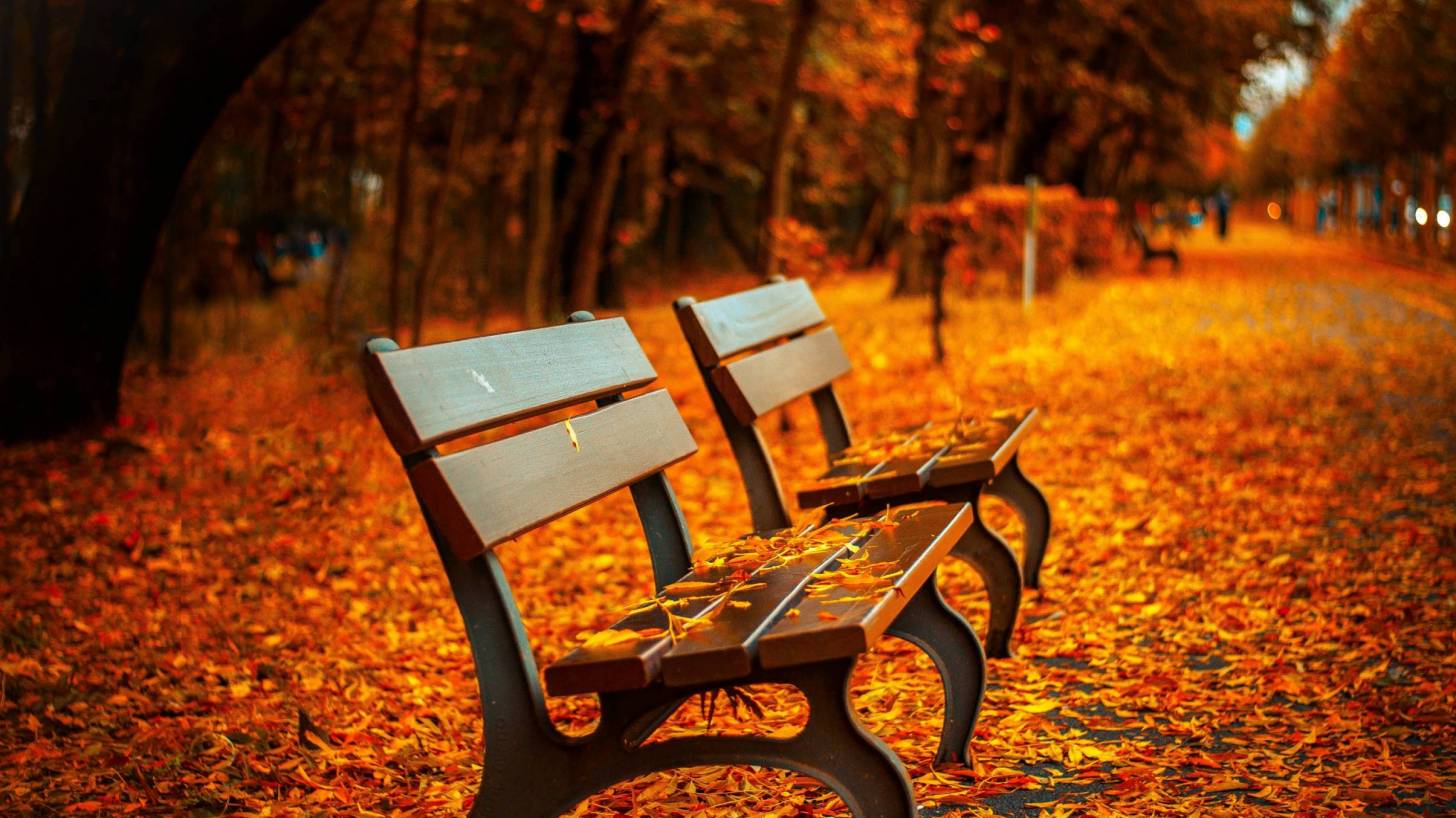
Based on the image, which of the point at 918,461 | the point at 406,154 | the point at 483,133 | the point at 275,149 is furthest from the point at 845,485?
the point at 483,133

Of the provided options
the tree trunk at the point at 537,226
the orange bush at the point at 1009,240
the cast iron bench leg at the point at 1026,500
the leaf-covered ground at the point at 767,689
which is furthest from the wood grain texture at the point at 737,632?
the orange bush at the point at 1009,240

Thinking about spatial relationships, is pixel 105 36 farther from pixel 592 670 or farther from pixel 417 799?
pixel 592 670

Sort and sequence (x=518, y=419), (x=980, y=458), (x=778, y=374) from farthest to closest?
(x=778, y=374)
(x=980, y=458)
(x=518, y=419)

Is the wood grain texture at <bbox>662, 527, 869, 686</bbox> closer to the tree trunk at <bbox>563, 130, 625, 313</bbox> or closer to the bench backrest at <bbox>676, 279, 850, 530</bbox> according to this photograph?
the bench backrest at <bbox>676, 279, 850, 530</bbox>

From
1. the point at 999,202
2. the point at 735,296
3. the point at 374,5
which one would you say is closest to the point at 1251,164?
the point at 999,202

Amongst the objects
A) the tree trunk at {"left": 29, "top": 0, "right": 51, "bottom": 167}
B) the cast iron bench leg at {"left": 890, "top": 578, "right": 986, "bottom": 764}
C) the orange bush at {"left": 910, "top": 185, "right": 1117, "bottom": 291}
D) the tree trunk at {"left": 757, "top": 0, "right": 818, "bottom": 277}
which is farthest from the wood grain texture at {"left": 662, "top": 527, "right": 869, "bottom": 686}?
the orange bush at {"left": 910, "top": 185, "right": 1117, "bottom": 291}

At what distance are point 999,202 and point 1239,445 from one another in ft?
42.0

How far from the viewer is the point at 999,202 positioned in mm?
21234

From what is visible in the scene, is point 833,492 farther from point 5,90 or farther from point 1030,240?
point 1030,240

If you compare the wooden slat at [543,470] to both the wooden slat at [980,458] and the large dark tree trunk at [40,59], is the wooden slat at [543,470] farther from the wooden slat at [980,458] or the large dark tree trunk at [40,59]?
the large dark tree trunk at [40,59]

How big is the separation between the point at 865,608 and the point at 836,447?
2634mm

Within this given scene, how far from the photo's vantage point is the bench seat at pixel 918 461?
163 inches

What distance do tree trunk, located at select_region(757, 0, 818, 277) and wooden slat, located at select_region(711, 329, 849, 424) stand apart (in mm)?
4970

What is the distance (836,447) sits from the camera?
5266 millimetres
